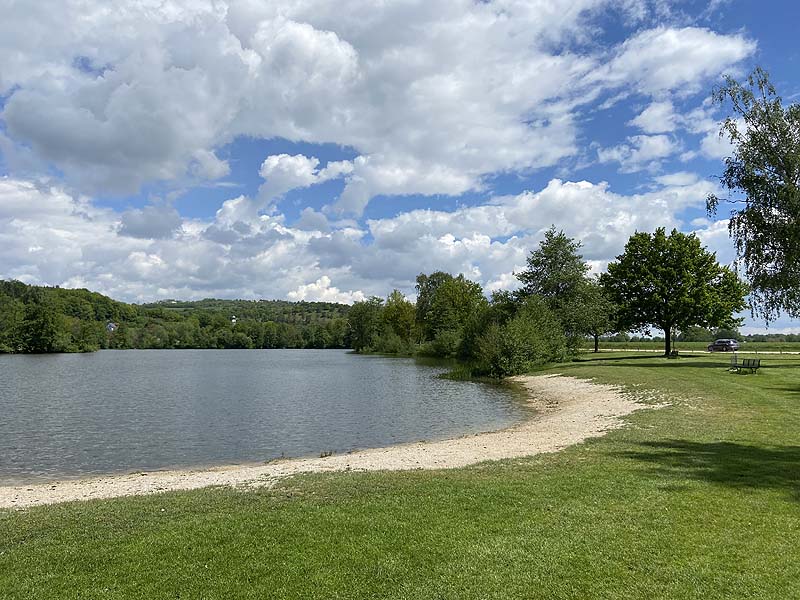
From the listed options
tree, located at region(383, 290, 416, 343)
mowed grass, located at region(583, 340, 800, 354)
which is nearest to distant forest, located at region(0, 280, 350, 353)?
tree, located at region(383, 290, 416, 343)

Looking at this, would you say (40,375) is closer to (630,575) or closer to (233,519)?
(233,519)

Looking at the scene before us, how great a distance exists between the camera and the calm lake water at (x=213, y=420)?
1902 centimetres

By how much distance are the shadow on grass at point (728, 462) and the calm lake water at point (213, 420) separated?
9906 mm

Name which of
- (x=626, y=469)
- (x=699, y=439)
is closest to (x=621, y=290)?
(x=699, y=439)

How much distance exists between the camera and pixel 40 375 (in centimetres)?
5472

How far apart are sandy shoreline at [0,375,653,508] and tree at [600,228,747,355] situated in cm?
3493

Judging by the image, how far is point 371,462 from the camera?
14680 millimetres

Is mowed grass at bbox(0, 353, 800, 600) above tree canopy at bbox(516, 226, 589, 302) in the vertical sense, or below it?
below

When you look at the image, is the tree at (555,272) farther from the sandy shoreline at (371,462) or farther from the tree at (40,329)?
the tree at (40,329)

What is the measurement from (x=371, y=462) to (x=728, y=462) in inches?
322

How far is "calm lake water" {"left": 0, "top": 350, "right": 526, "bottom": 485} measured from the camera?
1902 centimetres

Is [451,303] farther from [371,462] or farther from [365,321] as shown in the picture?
[371,462]

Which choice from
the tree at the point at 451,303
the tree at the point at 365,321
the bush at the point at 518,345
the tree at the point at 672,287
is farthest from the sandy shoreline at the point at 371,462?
the tree at the point at 365,321

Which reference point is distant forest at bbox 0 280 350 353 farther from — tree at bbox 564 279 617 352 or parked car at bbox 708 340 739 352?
tree at bbox 564 279 617 352
